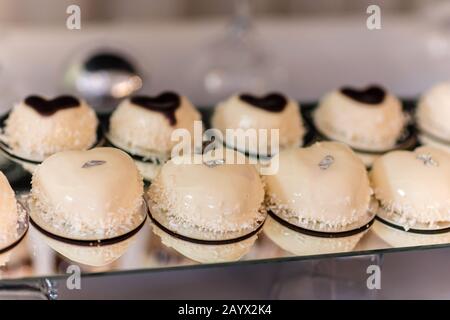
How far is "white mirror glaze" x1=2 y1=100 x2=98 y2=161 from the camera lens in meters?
0.89

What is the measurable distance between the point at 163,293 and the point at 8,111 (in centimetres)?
34

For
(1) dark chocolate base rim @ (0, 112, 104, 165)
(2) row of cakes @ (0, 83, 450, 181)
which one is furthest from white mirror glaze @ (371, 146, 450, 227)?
(1) dark chocolate base rim @ (0, 112, 104, 165)

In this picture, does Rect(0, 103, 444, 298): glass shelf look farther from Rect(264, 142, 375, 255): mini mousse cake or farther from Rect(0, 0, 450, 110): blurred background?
Rect(0, 0, 450, 110): blurred background

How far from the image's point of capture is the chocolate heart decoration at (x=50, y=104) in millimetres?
901

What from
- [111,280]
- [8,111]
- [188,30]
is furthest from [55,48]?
[111,280]

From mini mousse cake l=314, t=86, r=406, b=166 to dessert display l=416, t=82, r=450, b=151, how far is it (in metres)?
0.04

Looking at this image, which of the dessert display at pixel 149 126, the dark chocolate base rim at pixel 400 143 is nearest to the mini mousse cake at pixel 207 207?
the dessert display at pixel 149 126

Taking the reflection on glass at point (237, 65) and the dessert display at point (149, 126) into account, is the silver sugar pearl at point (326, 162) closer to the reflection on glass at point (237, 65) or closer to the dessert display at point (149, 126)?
the dessert display at point (149, 126)

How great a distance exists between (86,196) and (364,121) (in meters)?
0.44

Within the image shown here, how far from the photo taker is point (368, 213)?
0.84 meters

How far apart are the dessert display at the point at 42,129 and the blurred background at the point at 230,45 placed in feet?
1.29

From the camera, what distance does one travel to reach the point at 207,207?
2.56 feet

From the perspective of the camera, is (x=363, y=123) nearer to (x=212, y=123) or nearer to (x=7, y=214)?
(x=212, y=123)
